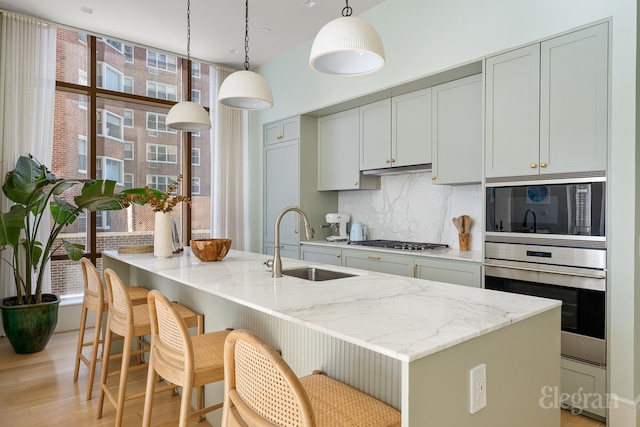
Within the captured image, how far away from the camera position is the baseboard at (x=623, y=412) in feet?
7.61

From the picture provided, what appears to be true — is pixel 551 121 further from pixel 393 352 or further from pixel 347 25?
pixel 393 352

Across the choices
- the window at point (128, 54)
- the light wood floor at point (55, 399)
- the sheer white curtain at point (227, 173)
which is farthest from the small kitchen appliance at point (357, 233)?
the window at point (128, 54)

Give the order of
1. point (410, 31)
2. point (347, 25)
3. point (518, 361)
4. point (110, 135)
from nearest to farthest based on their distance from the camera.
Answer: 1. point (518, 361)
2. point (347, 25)
3. point (410, 31)
4. point (110, 135)

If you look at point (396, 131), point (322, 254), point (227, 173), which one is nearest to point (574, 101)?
point (396, 131)

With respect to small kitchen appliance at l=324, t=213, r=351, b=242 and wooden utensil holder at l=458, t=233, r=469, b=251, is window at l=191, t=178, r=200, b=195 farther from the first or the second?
wooden utensil holder at l=458, t=233, r=469, b=251

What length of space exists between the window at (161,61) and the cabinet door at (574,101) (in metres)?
4.10

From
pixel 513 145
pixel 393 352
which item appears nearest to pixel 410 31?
pixel 513 145

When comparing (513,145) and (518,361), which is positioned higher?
(513,145)

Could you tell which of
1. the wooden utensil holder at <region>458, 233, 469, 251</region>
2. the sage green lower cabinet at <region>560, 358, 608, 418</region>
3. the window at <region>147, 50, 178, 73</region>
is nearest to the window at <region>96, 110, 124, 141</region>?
the window at <region>147, 50, 178, 73</region>

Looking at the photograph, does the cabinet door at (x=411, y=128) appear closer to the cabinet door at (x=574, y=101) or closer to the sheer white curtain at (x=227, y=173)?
the cabinet door at (x=574, y=101)

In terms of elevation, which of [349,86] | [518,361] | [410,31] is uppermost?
[410,31]

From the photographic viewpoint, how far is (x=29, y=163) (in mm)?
3740

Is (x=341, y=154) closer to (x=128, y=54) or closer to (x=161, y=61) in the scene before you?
(x=161, y=61)

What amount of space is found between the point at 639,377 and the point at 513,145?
157cm
